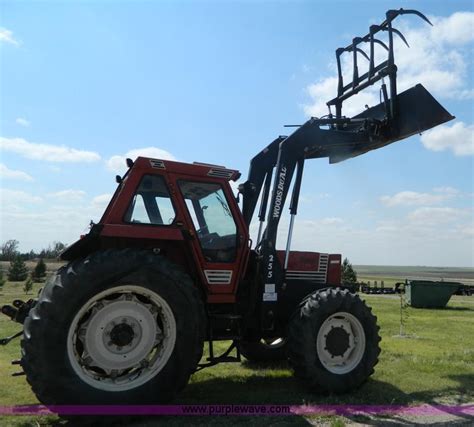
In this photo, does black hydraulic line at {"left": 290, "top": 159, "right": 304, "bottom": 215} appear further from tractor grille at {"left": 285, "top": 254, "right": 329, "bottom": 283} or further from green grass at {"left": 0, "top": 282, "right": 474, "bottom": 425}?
green grass at {"left": 0, "top": 282, "right": 474, "bottom": 425}

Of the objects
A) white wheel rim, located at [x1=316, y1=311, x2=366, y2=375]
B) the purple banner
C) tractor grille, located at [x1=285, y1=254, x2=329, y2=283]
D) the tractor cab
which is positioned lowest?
the purple banner

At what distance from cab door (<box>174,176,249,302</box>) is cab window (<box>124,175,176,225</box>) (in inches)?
7.2

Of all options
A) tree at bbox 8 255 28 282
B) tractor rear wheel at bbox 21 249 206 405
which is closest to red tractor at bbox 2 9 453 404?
tractor rear wheel at bbox 21 249 206 405

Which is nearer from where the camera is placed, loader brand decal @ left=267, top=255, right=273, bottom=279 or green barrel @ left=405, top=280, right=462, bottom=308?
loader brand decal @ left=267, top=255, right=273, bottom=279

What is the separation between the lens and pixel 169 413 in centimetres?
531

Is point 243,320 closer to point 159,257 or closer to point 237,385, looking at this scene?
point 237,385

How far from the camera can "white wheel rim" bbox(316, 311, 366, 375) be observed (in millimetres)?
6441

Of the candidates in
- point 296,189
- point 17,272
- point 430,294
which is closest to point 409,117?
point 296,189

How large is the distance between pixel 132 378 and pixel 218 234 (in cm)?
220

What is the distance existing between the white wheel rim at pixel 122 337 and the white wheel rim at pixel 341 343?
218cm

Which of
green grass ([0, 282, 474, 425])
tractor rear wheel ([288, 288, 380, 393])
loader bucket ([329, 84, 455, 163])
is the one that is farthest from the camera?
loader bucket ([329, 84, 455, 163])

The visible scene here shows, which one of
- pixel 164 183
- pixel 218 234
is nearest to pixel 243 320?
pixel 218 234

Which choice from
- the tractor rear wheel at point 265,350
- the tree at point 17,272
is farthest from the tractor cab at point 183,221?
the tree at point 17,272

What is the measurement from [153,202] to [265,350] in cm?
343
